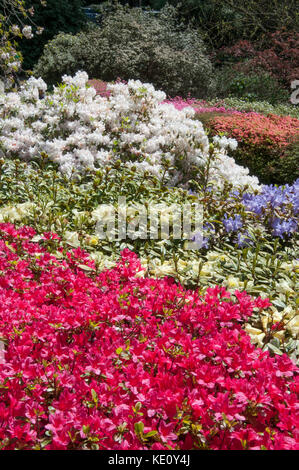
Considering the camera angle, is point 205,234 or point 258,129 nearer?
point 205,234

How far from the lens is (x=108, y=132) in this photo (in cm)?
512

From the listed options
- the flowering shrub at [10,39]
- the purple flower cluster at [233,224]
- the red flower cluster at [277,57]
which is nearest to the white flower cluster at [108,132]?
the flowering shrub at [10,39]

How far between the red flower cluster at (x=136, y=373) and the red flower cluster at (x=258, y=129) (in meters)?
5.42

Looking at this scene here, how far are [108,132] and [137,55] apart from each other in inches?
326

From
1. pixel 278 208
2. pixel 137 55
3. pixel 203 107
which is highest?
pixel 137 55

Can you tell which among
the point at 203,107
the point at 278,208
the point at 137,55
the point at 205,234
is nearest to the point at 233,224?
the point at 205,234

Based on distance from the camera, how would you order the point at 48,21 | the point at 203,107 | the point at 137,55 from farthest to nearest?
the point at 48,21 < the point at 137,55 < the point at 203,107

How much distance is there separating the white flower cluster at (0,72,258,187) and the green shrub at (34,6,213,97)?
7680 millimetres

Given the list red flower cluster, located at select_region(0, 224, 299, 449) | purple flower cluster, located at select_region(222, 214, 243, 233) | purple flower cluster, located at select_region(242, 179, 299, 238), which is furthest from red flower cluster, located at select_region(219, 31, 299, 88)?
red flower cluster, located at select_region(0, 224, 299, 449)

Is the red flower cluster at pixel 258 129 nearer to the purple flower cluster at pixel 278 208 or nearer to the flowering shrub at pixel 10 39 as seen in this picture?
the flowering shrub at pixel 10 39

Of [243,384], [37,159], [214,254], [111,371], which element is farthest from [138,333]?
[37,159]

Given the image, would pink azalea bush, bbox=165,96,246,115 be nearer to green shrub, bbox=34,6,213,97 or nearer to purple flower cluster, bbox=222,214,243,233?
green shrub, bbox=34,6,213,97

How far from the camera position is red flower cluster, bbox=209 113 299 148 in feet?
24.0

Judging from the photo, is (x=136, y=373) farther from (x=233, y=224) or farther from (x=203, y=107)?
(x=203, y=107)
